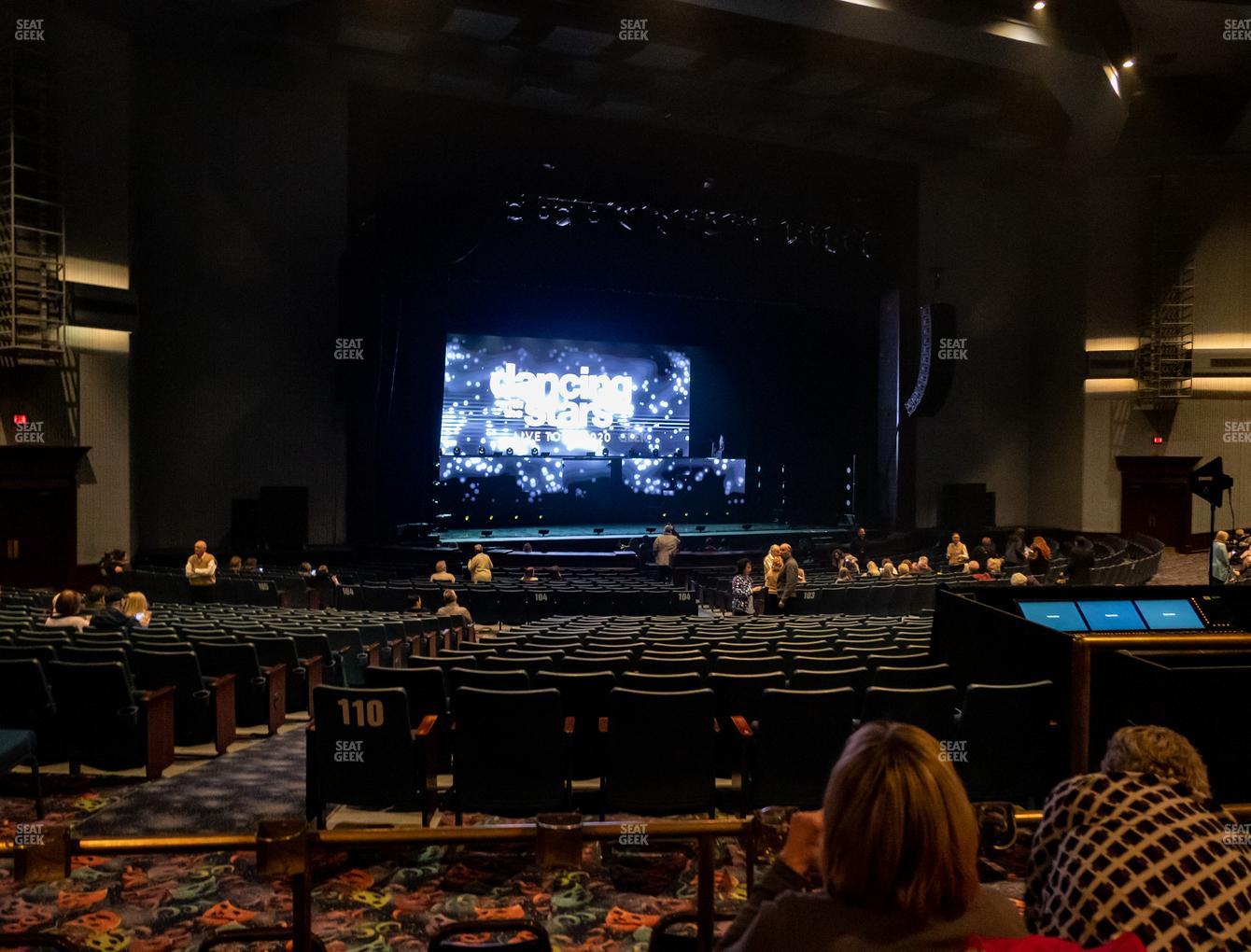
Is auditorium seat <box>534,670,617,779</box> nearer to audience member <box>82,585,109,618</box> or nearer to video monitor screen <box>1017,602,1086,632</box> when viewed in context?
video monitor screen <box>1017,602,1086,632</box>

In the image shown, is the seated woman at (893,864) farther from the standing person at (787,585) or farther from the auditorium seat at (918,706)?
the standing person at (787,585)

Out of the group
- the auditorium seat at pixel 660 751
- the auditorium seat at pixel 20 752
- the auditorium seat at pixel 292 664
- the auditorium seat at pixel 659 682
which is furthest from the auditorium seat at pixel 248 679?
the auditorium seat at pixel 660 751

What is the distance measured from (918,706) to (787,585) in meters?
8.41

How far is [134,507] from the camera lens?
18.2 meters

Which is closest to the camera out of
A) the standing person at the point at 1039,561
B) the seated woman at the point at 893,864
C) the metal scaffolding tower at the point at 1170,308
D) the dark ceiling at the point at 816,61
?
the seated woman at the point at 893,864

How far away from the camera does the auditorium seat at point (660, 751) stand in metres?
4.28

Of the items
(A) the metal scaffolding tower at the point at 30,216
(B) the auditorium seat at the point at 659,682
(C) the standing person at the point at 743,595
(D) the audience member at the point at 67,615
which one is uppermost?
(A) the metal scaffolding tower at the point at 30,216

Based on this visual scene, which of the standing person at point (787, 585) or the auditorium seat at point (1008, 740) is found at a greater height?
the auditorium seat at point (1008, 740)

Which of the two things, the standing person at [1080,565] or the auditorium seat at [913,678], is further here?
the standing person at [1080,565]

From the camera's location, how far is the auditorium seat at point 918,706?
445 centimetres

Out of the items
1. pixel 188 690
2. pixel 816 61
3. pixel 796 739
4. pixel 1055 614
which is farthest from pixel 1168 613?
pixel 816 61

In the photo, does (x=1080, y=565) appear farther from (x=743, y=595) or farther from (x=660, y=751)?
(x=660, y=751)

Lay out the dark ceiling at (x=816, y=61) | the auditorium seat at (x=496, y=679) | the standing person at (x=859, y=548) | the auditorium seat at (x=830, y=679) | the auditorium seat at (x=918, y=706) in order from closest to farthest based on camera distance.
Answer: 1. the auditorium seat at (x=918, y=706)
2. the auditorium seat at (x=496, y=679)
3. the auditorium seat at (x=830, y=679)
4. the dark ceiling at (x=816, y=61)
5. the standing person at (x=859, y=548)

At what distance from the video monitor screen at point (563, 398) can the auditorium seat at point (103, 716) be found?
17010 millimetres
